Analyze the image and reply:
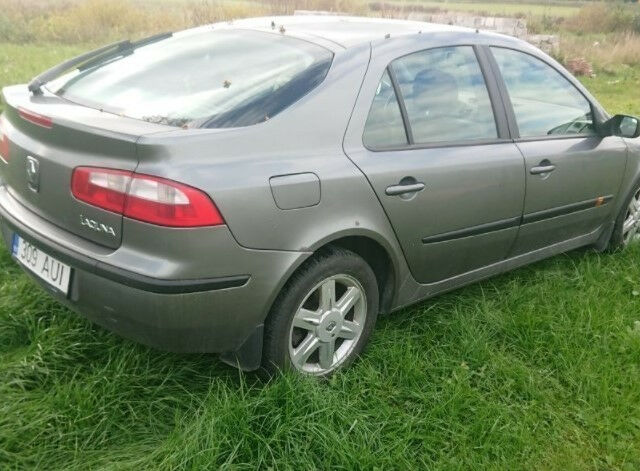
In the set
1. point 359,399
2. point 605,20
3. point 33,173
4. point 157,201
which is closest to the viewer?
point 157,201

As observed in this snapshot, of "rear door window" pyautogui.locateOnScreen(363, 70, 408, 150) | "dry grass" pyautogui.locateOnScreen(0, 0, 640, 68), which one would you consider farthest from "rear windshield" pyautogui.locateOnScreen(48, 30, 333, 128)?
"dry grass" pyautogui.locateOnScreen(0, 0, 640, 68)

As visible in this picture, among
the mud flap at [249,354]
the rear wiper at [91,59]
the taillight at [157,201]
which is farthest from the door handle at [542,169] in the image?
the rear wiper at [91,59]

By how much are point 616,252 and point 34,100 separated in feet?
11.9

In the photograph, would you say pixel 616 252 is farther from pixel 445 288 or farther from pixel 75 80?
pixel 75 80

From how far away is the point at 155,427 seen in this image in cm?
230

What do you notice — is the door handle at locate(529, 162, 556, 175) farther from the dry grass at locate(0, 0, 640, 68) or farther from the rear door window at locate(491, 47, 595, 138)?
the dry grass at locate(0, 0, 640, 68)

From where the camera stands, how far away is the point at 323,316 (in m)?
2.54

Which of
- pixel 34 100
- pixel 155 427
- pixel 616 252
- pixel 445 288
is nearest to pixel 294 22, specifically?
pixel 34 100

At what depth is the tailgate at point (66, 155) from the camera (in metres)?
2.09

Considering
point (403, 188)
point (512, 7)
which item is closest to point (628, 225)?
point (403, 188)

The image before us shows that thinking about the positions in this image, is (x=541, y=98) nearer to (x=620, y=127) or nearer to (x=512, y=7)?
(x=620, y=127)

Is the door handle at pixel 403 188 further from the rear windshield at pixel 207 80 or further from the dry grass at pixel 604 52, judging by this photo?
the dry grass at pixel 604 52

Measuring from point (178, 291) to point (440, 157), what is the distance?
1332 mm

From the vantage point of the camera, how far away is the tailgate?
2090 millimetres
